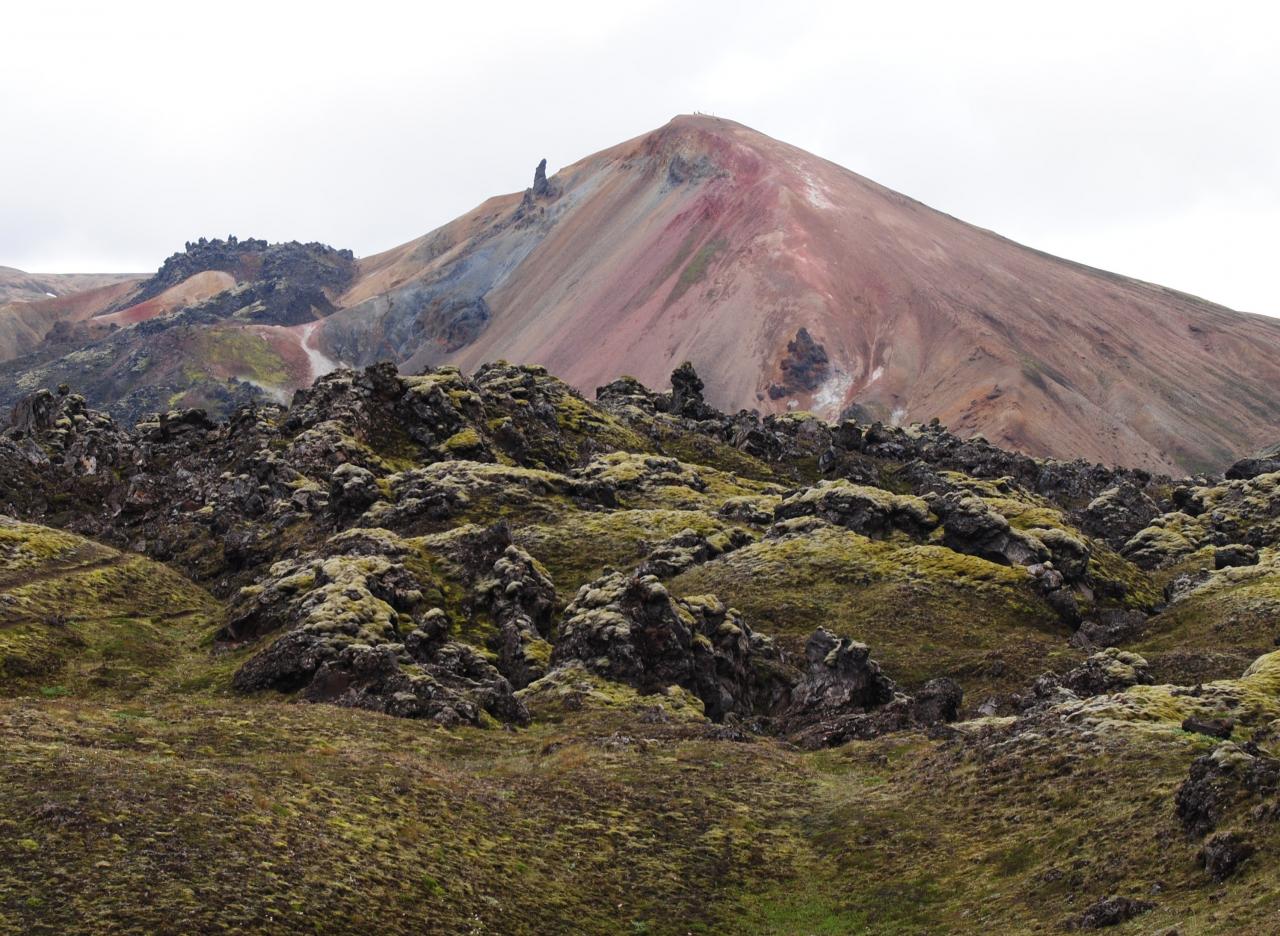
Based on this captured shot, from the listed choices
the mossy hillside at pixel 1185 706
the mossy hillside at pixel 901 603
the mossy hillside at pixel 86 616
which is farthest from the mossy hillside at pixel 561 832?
the mossy hillside at pixel 901 603

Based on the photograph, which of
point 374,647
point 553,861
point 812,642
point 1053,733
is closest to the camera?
point 553,861

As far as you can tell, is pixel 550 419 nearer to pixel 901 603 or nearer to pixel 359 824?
pixel 901 603

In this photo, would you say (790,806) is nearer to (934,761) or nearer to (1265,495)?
(934,761)

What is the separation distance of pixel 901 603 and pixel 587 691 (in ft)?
81.8

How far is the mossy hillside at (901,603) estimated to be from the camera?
193 ft

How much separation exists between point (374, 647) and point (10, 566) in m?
25.1

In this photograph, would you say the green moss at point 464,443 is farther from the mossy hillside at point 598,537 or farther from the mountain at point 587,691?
the mossy hillside at point 598,537

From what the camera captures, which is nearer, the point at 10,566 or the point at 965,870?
the point at 965,870

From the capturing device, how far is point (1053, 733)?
36.2 meters

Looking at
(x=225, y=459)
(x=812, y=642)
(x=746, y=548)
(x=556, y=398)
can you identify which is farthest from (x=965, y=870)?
(x=556, y=398)

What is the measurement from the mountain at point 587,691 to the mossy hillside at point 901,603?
→ 0.29 meters

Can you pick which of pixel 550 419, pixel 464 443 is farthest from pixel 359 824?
pixel 550 419

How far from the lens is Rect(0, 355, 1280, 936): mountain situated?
977 inches

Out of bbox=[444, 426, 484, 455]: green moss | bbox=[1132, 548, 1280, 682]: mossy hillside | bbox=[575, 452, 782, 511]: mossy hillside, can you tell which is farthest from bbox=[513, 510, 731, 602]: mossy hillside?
bbox=[1132, 548, 1280, 682]: mossy hillside
